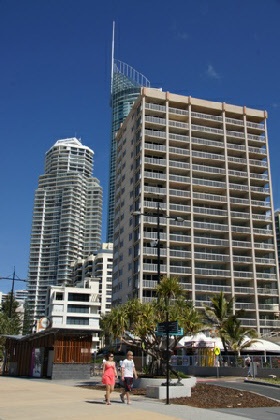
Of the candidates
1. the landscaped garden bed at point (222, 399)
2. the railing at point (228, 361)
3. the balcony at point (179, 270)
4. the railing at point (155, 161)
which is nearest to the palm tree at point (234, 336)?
the railing at point (228, 361)

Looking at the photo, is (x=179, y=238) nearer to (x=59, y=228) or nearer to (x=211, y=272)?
(x=211, y=272)

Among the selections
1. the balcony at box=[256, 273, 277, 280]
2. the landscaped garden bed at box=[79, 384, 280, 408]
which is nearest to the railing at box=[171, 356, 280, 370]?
the landscaped garden bed at box=[79, 384, 280, 408]

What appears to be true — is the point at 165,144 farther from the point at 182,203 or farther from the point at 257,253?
the point at 257,253

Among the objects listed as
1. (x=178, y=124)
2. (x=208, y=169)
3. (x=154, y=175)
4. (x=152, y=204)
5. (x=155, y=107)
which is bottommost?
(x=152, y=204)

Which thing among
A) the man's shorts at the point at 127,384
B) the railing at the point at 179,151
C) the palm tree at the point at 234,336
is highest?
the railing at the point at 179,151

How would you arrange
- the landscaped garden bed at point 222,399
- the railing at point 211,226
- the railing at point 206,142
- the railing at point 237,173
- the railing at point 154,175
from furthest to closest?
the railing at point 237,173
the railing at point 206,142
the railing at point 211,226
the railing at point 154,175
the landscaped garden bed at point 222,399

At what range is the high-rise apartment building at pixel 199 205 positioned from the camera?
60.4m

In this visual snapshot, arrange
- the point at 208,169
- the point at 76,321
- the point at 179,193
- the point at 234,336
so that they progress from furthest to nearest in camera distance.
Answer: the point at 76,321 → the point at 208,169 → the point at 179,193 → the point at 234,336

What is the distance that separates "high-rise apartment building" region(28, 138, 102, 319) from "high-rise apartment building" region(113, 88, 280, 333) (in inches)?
4414

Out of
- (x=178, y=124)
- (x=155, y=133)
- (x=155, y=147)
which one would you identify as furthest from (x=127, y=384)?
(x=178, y=124)

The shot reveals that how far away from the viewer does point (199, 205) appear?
6531cm

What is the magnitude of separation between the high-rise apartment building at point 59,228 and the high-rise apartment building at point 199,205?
368 ft

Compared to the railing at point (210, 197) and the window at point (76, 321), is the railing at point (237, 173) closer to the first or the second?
the railing at point (210, 197)

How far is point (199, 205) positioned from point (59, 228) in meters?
126
